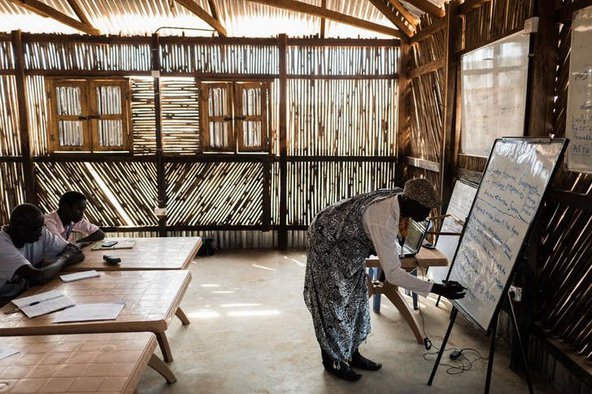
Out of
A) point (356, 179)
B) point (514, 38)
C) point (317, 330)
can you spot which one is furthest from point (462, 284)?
point (356, 179)

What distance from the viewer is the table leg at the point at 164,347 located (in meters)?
3.31

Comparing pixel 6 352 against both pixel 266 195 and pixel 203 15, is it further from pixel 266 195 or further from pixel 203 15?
pixel 203 15

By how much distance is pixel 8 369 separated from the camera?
73.0 inches

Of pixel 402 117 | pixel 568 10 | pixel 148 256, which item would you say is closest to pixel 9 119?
pixel 148 256

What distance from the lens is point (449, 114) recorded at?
475cm

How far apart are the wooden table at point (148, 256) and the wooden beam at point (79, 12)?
3.78 metres

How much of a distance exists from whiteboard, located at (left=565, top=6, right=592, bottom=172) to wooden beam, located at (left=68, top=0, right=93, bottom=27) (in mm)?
5768

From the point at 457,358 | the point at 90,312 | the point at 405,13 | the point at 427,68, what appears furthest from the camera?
the point at 405,13

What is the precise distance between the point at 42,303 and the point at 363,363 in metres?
2.08

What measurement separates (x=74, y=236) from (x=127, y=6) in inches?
124

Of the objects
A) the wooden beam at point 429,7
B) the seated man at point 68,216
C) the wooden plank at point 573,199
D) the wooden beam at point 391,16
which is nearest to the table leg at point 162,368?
the seated man at point 68,216

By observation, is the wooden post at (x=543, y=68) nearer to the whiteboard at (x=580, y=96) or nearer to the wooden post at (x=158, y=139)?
the whiteboard at (x=580, y=96)

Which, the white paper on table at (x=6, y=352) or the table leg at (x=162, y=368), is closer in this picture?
the white paper on table at (x=6, y=352)

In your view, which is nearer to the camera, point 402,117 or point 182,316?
point 182,316
